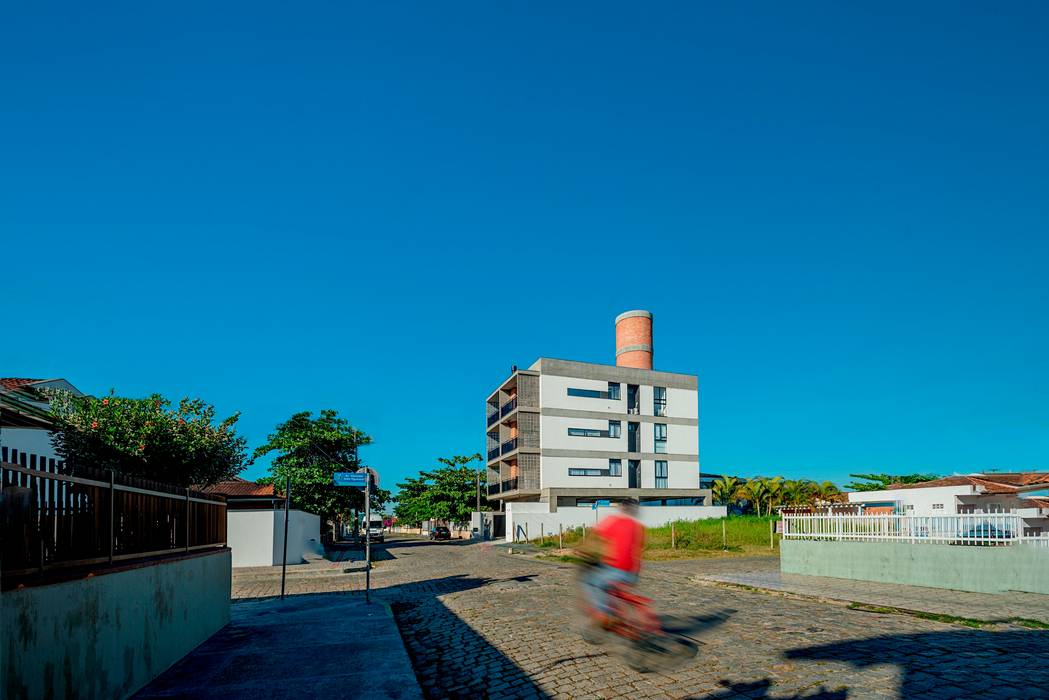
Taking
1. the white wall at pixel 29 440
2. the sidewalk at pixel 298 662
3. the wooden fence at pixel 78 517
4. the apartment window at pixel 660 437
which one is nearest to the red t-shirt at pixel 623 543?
the sidewalk at pixel 298 662

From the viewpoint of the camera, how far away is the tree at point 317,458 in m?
41.4

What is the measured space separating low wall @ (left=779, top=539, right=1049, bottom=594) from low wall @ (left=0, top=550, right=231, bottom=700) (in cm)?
1442

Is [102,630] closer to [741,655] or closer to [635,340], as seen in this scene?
[741,655]

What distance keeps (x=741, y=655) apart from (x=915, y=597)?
7.02m

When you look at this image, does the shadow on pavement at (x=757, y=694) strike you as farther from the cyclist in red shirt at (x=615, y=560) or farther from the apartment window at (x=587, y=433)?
the apartment window at (x=587, y=433)

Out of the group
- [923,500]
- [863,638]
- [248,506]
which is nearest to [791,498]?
[923,500]

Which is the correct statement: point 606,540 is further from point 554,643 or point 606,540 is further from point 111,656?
point 111,656

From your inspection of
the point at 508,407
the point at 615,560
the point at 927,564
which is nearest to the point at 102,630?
the point at 615,560

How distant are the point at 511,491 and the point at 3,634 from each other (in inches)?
2110

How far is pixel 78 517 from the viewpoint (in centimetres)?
643

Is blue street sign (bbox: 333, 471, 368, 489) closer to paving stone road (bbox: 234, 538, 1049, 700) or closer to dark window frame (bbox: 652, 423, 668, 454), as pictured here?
paving stone road (bbox: 234, 538, 1049, 700)

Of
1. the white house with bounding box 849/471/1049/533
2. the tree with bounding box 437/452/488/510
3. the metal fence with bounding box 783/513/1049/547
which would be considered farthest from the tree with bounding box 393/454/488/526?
the metal fence with bounding box 783/513/1049/547

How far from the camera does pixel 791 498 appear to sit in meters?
64.0

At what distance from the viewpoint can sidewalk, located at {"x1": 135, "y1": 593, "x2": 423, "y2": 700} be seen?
7.24 meters
